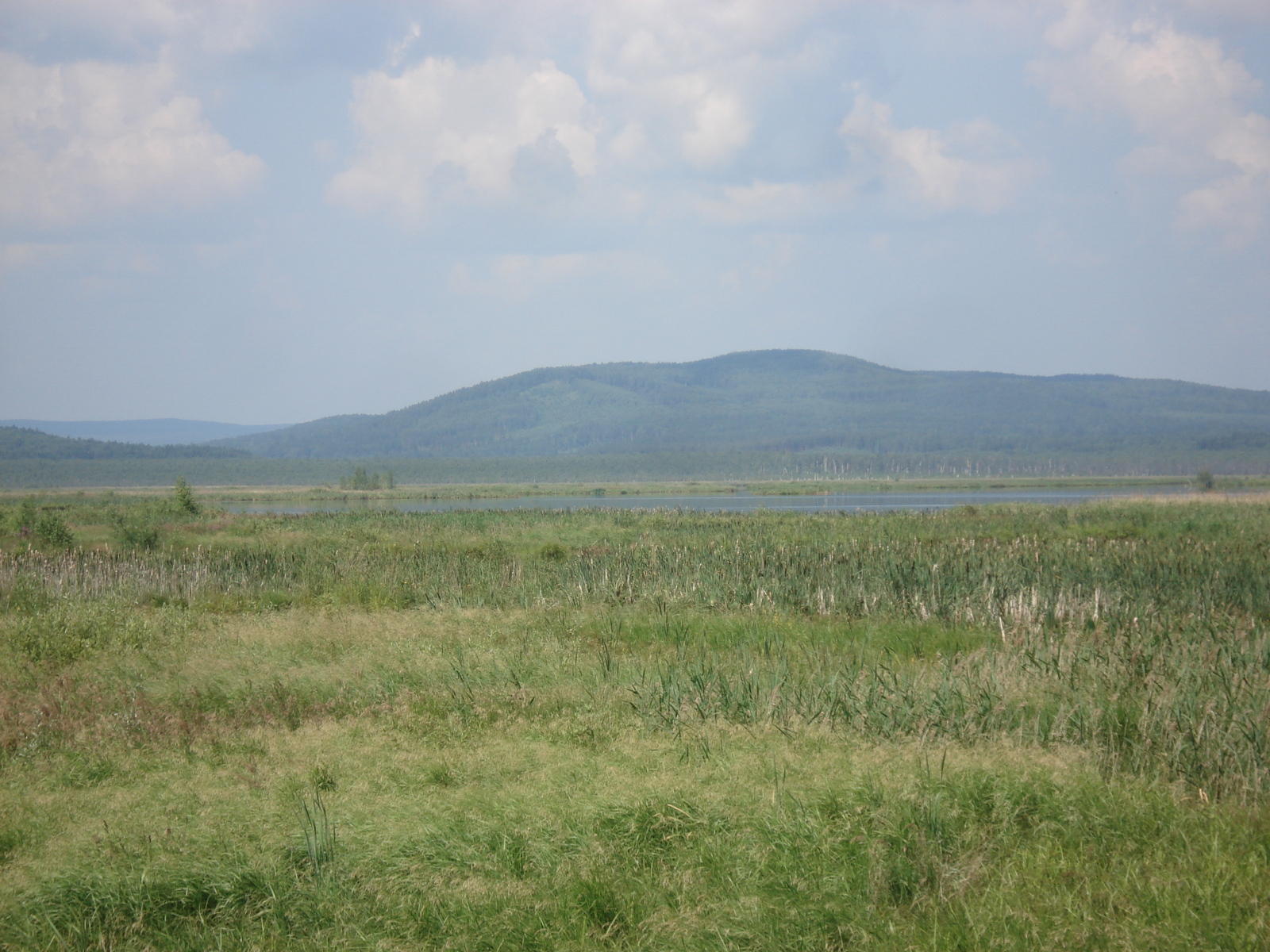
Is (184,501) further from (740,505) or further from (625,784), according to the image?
(625,784)

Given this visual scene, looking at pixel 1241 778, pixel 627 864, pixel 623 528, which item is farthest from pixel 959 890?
pixel 623 528

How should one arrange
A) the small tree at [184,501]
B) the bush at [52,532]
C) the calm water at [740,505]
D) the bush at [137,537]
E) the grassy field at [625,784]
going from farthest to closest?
the calm water at [740,505]
the small tree at [184,501]
the bush at [137,537]
the bush at [52,532]
the grassy field at [625,784]

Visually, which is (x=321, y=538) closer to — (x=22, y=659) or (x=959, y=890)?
(x=22, y=659)

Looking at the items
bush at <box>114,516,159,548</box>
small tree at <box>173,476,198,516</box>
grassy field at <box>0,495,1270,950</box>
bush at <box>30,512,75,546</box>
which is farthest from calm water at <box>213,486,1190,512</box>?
grassy field at <box>0,495,1270,950</box>

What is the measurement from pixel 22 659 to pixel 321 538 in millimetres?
22999

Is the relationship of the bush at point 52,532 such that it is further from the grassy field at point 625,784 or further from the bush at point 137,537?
the grassy field at point 625,784

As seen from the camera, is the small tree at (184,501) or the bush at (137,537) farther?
the small tree at (184,501)

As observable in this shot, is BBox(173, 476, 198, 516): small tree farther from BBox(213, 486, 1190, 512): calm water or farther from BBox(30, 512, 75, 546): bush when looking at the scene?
BBox(30, 512, 75, 546): bush

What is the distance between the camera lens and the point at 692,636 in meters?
13.6

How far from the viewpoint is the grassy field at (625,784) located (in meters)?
5.34

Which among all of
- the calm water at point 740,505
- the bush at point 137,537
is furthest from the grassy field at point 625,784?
the calm water at point 740,505

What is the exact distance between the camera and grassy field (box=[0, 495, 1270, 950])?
5.34 m

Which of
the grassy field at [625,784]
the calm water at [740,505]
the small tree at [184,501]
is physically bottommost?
the calm water at [740,505]

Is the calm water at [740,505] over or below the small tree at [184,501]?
below
